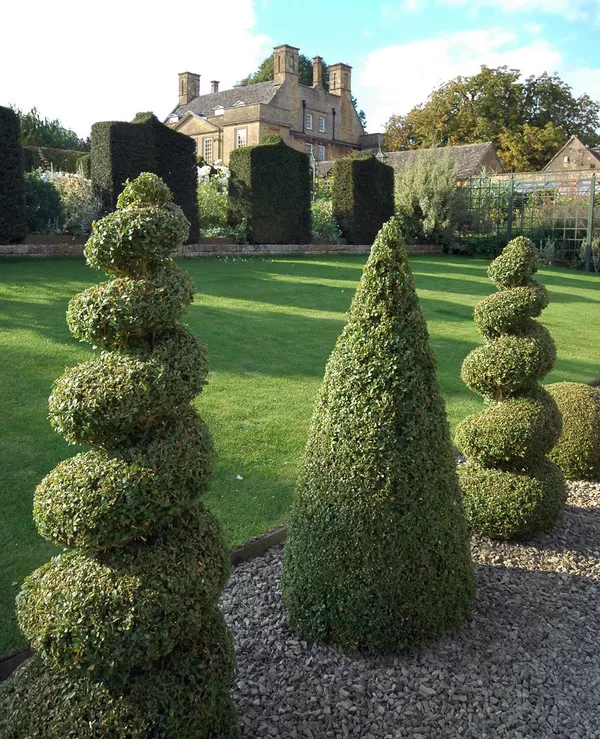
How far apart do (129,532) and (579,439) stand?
4.90m

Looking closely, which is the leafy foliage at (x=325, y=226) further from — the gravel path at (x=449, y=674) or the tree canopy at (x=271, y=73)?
the tree canopy at (x=271, y=73)

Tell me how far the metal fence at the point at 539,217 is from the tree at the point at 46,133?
88.9 feet

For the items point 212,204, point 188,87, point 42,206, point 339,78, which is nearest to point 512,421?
point 42,206

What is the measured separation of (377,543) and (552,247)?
27.3m

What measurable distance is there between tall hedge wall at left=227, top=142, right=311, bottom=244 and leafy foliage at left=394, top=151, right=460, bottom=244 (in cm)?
568

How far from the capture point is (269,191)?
22.5 metres

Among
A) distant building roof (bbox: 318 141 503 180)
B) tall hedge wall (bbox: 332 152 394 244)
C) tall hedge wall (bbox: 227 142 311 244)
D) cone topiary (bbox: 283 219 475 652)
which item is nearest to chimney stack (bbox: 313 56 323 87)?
distant building roof (bbox: 318 141 503 180)

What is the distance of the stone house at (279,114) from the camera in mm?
53344

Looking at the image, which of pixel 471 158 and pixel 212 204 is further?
pixel 471 158

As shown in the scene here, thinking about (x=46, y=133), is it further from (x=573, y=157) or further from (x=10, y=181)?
(x=573, y=157)

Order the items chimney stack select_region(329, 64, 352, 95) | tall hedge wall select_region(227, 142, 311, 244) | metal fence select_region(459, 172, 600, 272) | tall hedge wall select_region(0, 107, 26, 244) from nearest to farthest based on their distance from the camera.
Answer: tall hedge wall select_region(0, 107, 26, 244) < tall hedge wall select_region(227, 142, 311, 244) < metal fence select_region(459, 172, 600, 272) < chimney stack select_region(329, 64, 352, 95)

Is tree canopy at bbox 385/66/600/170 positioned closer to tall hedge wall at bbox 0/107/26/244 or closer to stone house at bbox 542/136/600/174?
stone house at bbox 542/136/600/174

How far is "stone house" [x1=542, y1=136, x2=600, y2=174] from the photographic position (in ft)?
157

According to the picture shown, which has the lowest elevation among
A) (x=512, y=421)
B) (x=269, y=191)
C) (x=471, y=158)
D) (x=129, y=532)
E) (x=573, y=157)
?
(x=512, y=421)
